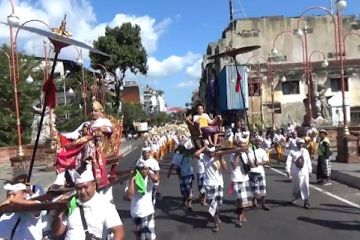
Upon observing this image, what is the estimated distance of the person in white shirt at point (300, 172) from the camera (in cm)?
1245

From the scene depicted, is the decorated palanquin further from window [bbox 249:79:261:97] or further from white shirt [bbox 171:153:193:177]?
window [bbox 249:79:261:97]

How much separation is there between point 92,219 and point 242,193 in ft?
19.9

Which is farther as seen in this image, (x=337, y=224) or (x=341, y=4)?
(x=341, y=4)

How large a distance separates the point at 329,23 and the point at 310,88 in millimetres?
23831

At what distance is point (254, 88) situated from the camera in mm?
57094

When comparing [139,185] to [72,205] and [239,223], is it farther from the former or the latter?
[239,223]

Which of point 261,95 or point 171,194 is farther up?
point 261,95

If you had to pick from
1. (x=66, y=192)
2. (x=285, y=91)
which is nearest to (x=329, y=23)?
(x=285, y=91)

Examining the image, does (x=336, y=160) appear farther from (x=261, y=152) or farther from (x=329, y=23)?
(x=329, y=23)

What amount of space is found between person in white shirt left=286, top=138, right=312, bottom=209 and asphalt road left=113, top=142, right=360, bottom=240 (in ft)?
0.91

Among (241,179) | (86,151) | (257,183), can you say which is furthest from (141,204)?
(257,183)

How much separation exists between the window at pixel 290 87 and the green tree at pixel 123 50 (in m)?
16.0

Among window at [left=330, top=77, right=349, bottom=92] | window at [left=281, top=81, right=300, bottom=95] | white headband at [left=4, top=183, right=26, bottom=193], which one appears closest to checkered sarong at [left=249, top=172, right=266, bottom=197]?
white headband at [left=4, top=183, right=26, bottom=193]

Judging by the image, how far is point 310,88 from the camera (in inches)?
1598
